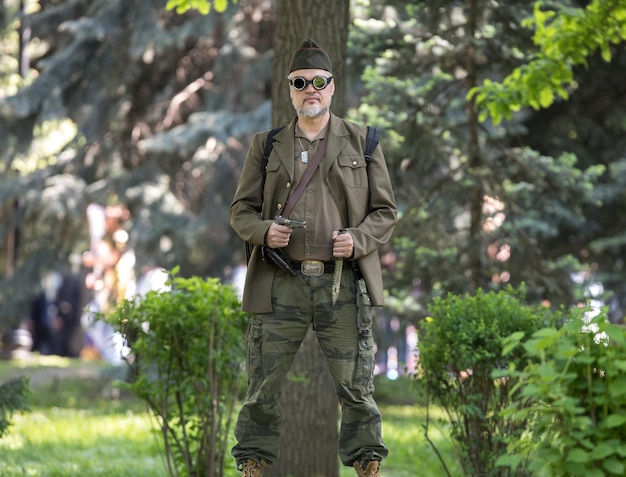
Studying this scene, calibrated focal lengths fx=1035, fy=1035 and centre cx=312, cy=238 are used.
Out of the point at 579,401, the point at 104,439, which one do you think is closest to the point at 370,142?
the point at 579,401

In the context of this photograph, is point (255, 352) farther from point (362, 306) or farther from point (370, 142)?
point (370, 142)

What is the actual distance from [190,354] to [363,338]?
4.27 ft

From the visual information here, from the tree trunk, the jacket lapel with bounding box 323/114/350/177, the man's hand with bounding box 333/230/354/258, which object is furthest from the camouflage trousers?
the tree trunk

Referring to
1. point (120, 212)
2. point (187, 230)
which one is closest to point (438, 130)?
point (187, 230)

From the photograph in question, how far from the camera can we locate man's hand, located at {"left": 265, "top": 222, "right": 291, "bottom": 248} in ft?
16.2

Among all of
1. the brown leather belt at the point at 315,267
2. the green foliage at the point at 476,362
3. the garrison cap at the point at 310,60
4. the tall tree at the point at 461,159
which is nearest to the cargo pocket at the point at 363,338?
the brown leather belt at the point at 315,267

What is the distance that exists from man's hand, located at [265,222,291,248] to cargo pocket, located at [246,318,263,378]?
456mm

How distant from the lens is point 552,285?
31.2ft

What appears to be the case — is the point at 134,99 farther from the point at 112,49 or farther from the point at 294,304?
the point at 294,304

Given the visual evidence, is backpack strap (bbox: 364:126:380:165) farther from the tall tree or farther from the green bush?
the tall tree

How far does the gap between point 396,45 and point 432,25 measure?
1.31 ft

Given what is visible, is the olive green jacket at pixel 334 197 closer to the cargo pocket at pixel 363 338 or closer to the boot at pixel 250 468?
the cargo pocket at pixel 363 338

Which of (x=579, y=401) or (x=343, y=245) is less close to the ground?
(x=343, y=245)

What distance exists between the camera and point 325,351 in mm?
5145
